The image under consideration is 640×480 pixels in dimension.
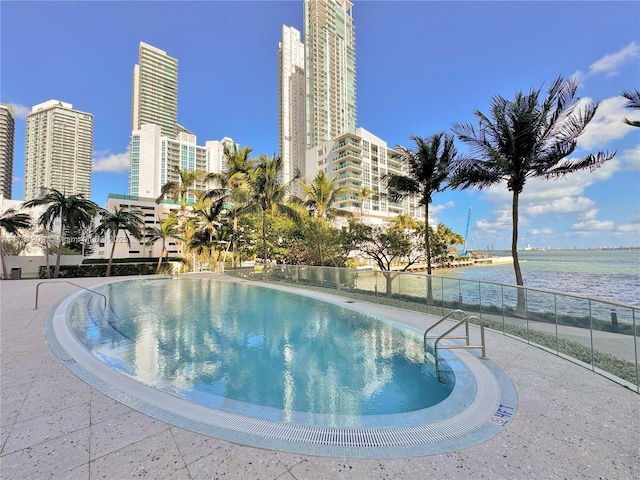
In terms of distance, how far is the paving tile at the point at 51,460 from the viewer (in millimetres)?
1951

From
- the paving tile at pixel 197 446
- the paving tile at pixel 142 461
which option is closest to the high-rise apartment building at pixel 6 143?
the paving tile at pixel 142 461

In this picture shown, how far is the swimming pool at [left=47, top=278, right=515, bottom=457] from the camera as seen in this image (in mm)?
2584

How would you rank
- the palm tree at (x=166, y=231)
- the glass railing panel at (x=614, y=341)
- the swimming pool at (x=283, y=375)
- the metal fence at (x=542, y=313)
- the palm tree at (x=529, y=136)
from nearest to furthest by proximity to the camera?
the swimming pool at (x=283, y=375) < the glass railing panel at (x=614, y=341) < the metal fence at (x=542, y=313) < the palm tree at (x=529, y=136) < the palm tree at (x=166, y=231)

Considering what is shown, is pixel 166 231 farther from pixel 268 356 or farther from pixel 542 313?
pixel 542 313

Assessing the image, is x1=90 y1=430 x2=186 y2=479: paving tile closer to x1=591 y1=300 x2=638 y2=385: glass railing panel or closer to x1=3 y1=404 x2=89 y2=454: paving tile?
x1=3 y1=404 x2=89 y2=454: paving tile

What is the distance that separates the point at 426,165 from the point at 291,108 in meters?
89.8

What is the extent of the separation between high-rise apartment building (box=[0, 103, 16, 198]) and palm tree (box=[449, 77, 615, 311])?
227ft

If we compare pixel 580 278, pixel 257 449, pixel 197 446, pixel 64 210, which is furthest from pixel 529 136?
pixel 580 278

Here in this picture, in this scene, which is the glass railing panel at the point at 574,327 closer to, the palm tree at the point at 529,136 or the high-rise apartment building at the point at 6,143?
the palm tree at the point at 529,136

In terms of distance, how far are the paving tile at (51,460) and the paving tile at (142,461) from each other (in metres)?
0.11

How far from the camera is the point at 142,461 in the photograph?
2.09 metres

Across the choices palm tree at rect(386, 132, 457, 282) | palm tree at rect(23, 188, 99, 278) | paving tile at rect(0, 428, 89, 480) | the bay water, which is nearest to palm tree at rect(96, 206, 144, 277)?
palm tree at rect(23, 188, 99, 278)

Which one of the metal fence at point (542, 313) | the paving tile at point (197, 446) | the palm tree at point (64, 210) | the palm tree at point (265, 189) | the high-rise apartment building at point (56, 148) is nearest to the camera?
the paving tile at point (197, 446)

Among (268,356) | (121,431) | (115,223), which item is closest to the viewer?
(121,431)
